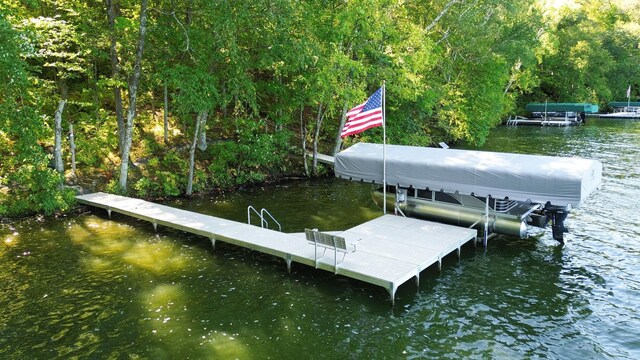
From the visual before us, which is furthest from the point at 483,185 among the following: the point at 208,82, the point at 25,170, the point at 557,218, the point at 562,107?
the point at 562,107

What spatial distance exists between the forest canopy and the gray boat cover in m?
6.67

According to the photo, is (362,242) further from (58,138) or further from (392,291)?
(58,138)

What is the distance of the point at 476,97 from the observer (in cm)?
3438

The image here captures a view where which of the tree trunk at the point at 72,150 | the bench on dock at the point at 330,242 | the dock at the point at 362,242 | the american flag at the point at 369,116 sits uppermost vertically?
the american flag at the point at 369,116

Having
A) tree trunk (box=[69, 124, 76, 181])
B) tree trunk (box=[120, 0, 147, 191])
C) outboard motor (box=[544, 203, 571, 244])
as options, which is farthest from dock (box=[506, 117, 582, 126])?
tree trunk (box=[69, 124, 76, 181])

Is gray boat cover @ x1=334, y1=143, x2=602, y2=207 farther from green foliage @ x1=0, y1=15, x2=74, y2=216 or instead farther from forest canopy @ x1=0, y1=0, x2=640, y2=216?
green foliage @ x1=0, y1=15, x2=74, y2=216

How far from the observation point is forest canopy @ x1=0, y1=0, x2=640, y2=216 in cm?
1788

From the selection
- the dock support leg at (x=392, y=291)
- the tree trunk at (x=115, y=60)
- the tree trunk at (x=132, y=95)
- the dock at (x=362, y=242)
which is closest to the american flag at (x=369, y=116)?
the dock at (x=362, y=242)

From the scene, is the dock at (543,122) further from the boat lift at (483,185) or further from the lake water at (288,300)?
the boat lift at (483,185)

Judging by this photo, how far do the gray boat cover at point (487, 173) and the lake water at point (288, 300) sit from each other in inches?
81.6

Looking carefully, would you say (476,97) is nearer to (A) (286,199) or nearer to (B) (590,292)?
(A) (286,199)

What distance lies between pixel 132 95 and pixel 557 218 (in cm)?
1715

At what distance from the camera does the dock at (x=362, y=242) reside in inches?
461

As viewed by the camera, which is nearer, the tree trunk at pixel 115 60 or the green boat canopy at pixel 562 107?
the tree trunk at pixel 115 60
